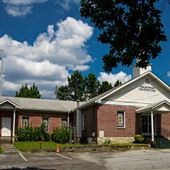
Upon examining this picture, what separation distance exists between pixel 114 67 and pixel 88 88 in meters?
67.5

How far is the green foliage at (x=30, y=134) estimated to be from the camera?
37.4 meters

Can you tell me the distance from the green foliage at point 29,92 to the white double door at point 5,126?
27090mm

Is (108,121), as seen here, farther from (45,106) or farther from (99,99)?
(45,106)

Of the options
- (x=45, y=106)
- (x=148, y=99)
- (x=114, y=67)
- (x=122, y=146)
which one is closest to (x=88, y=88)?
(x=45, y=106)

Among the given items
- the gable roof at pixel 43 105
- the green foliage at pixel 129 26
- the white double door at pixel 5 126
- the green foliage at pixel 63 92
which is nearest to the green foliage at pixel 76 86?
the green foliage at pixel 63 92

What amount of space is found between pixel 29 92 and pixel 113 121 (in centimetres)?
3415

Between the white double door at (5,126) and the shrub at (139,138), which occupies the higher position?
the white double door at (5,126)

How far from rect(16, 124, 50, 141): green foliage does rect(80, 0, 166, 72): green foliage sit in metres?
28.5

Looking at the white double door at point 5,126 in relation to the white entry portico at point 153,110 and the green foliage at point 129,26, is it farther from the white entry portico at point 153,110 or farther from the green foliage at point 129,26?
the green foliage at point 129,26

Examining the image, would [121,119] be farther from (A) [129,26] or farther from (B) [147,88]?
(A) [129,26]

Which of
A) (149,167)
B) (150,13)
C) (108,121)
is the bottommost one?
(149,167)

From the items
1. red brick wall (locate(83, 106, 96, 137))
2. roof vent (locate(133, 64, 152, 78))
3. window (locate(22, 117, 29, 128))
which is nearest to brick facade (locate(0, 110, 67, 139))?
window (locate(22, 117, 29, 128))

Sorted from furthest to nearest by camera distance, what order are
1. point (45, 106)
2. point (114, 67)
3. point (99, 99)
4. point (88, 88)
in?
point (88, 88), point (45, 106), point (99, 99), point (114, 67)

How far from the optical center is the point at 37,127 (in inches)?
1513
